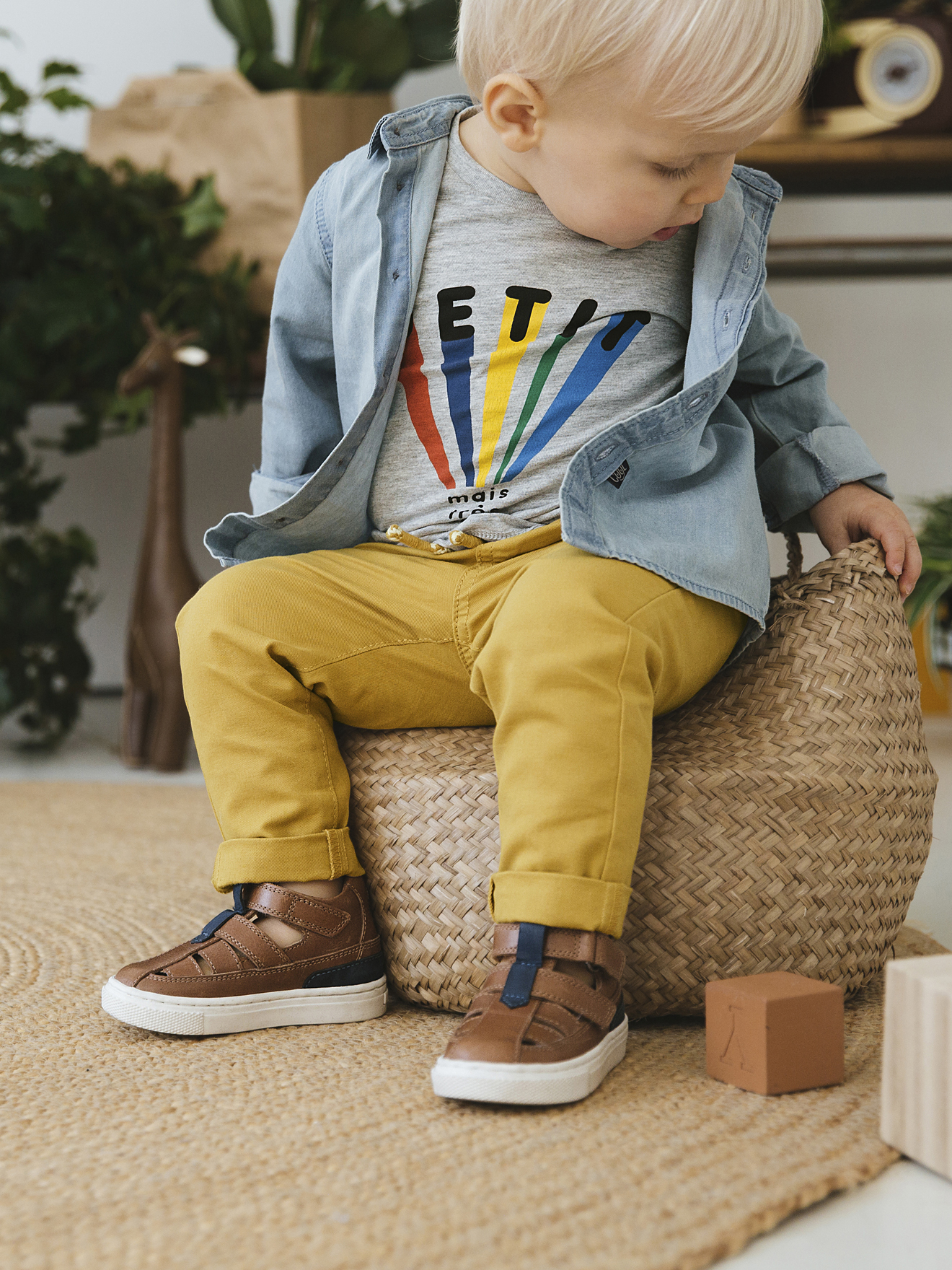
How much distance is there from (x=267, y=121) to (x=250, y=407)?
70cm

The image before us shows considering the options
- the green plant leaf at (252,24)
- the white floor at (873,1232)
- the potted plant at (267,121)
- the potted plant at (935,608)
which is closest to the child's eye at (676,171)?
the white floor at (873,1232)

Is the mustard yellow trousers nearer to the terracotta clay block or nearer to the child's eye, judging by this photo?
the terracotta clay block

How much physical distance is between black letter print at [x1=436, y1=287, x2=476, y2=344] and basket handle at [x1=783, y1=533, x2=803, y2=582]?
309mm

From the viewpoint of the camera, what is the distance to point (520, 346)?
0.83 metres

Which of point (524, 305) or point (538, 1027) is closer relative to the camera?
point (538, 1027)

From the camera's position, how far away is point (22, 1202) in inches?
20.2

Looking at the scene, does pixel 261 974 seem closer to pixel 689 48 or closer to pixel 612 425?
pixel 612 425

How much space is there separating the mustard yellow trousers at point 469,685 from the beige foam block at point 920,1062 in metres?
0.15

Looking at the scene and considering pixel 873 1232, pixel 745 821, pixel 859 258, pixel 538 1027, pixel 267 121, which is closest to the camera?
pixel 873 1232

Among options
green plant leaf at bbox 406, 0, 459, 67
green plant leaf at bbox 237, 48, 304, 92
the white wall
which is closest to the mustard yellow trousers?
green plant leaf at bbox 237, 48, 304, 92

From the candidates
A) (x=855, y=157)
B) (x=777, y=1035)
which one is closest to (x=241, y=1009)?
(x=777, y=1035)

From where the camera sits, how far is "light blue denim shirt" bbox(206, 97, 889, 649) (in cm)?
76

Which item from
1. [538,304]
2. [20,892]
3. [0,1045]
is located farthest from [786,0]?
[20,892]

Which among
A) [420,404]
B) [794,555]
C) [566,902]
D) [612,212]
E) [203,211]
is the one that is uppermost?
[203,211]
